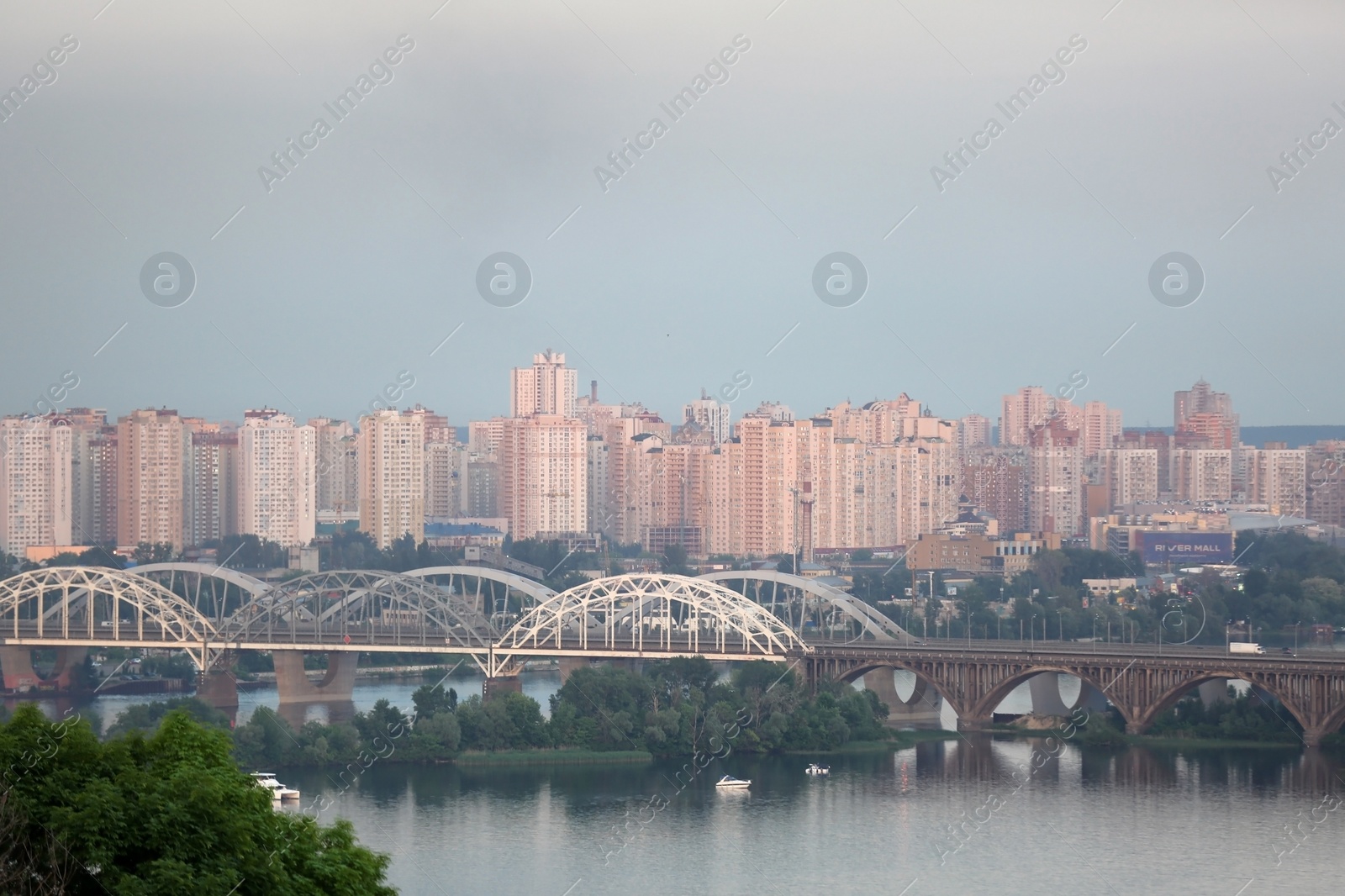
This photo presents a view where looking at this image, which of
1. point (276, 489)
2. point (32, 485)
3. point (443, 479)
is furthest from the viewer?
point (443, 479)

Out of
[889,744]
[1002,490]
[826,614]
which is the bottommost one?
[889,744]

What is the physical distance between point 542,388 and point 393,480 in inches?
309

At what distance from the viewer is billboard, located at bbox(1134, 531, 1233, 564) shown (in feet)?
126

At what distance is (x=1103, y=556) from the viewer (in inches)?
1382

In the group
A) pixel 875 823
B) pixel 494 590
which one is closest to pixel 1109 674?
pixel 875 823

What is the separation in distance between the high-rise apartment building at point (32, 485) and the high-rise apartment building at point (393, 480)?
5550 mm

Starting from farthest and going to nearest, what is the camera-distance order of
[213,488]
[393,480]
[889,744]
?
[393,480] → [213,488] → [889,744]

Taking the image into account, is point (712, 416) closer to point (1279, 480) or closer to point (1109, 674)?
point (1279, 480)

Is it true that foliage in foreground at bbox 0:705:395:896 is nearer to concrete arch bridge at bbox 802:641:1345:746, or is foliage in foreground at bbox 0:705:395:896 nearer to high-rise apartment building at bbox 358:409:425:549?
concrete arch bridge at bbox 802:641:1345:746

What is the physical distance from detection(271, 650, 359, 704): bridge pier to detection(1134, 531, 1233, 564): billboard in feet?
62.3

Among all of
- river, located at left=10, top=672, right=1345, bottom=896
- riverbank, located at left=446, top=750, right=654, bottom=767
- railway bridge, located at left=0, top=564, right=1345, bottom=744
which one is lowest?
river, located at left=10, top=672, right=1345, bottom=896

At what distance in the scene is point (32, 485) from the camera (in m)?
34.9

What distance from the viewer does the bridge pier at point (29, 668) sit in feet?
76.6

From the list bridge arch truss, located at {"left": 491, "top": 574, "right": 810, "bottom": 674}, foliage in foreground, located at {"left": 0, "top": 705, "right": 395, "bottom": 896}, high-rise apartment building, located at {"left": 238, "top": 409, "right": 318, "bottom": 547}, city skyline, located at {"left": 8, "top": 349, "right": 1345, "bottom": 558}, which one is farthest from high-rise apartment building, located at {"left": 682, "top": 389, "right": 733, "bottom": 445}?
foliage in foreground, located at {"left": 0, "top": 705, "right": 395, "bottom": 896}
